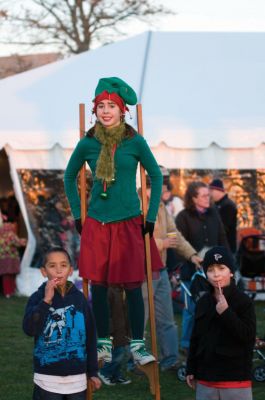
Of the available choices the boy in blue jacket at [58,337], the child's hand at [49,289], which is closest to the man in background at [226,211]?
the boy in blue jacket at [58,337]

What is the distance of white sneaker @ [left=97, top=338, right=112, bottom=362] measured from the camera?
587 cm

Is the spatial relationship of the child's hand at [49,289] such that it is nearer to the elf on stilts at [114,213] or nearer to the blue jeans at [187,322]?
Result: the elf on stilts at [114,213]

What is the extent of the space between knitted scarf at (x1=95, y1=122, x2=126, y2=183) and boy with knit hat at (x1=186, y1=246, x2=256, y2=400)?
3.00 ft

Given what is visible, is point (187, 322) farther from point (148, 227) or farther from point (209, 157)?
point (209, 157)

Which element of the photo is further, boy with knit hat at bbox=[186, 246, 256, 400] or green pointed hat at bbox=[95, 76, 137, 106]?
green pointed hat at bbox=[95, 76, 137, 106]

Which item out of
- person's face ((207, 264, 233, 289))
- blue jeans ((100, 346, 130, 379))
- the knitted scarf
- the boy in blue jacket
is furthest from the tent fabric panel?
the boy in blue jacket

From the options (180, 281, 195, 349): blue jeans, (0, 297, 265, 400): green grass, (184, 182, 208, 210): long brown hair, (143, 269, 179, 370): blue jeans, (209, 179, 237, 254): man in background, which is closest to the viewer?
(0, 297, 265, 400): green grass

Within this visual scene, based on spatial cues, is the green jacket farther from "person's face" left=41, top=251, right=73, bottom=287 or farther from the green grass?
the green grass

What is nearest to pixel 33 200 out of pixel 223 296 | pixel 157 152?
pixel 157 152

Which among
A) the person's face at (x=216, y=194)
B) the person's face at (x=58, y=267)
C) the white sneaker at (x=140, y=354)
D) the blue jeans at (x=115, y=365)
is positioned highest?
the person's face at (x=216, y=194)

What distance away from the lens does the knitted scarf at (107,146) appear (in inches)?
225

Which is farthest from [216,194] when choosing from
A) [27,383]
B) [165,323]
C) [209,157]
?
[27,383]

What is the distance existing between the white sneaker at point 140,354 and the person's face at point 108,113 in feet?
4.78

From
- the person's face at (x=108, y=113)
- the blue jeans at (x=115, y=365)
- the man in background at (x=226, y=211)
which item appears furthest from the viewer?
the man in background at (x=226, y=211)
